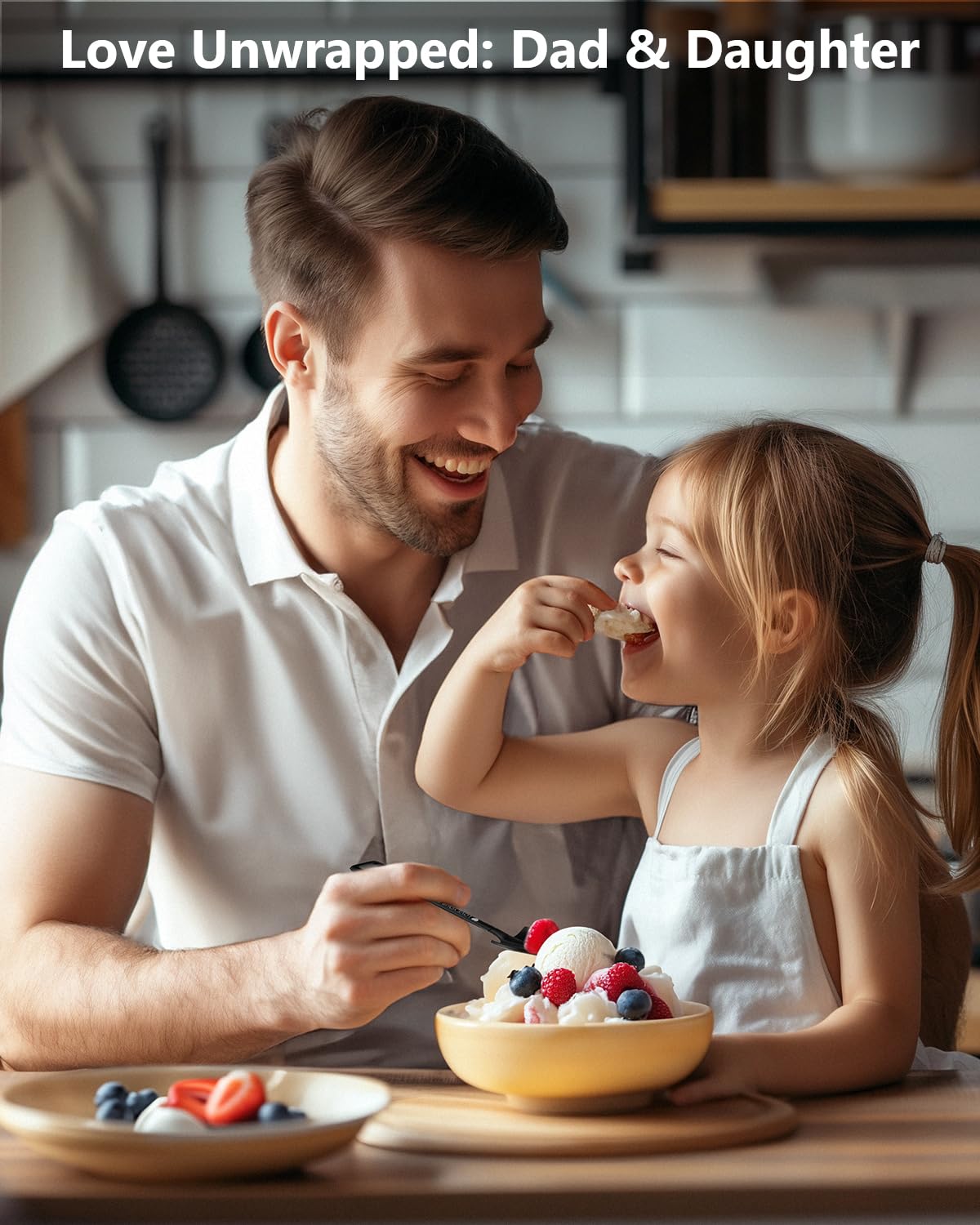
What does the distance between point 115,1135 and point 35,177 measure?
2.28 m

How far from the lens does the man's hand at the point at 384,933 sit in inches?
37.6

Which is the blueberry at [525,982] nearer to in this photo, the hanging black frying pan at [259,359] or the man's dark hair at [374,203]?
the man's dark hair at [374,203]

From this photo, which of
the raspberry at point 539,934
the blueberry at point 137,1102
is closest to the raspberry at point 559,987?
the raspberry at point 539,934

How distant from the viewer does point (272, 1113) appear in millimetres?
829

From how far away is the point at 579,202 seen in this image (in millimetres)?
2762

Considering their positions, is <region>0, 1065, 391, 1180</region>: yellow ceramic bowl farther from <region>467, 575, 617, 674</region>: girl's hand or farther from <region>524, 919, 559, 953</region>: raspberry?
<region>467, 575, 617, 674</region>: girl's hand

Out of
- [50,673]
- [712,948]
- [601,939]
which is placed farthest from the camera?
[50,673]

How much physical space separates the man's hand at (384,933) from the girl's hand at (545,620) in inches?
15.4

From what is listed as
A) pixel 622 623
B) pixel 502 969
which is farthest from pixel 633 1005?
pixel 622 623

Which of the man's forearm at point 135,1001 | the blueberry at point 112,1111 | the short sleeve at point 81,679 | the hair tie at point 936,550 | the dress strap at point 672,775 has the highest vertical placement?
the hair tie at point 936,550

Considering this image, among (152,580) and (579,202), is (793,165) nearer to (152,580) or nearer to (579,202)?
(579,202)

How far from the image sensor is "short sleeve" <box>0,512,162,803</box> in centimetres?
146

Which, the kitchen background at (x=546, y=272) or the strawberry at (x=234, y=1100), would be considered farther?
the kitchen background at (x=546, y=272)

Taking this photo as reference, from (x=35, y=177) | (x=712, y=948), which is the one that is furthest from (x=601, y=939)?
(x=35, y=177)
